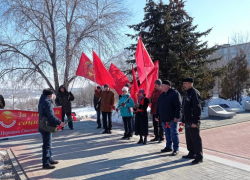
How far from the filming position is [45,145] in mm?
5262

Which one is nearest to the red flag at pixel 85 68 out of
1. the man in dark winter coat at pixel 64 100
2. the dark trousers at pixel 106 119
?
the man in dark winter coat at pixel 64 100

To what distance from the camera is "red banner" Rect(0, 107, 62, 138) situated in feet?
27.8

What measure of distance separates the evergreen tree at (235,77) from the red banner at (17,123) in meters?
16.2

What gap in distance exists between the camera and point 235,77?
783 inches

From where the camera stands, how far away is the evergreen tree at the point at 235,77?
1961cm

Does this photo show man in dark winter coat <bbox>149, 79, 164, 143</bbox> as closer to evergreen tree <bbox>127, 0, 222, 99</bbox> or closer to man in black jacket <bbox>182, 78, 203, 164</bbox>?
man in black jacket <bbox>182, 78, 203, 164</bbox>

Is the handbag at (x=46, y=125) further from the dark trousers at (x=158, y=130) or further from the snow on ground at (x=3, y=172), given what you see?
the dark trousers at (x=158, y=130)

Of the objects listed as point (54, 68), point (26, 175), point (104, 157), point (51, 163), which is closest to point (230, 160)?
point (104, 157)

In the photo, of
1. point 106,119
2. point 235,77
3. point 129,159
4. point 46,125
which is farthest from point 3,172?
point 235,77

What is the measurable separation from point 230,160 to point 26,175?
4.59 metres

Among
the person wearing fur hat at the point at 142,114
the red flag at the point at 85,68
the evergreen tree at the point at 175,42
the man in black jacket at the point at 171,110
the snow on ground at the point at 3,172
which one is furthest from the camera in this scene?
the evergreen tree at the point at 175,42

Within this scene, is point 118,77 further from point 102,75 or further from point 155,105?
point 155,105

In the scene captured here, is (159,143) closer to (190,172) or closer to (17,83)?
(190,172)

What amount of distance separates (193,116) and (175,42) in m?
6.87
